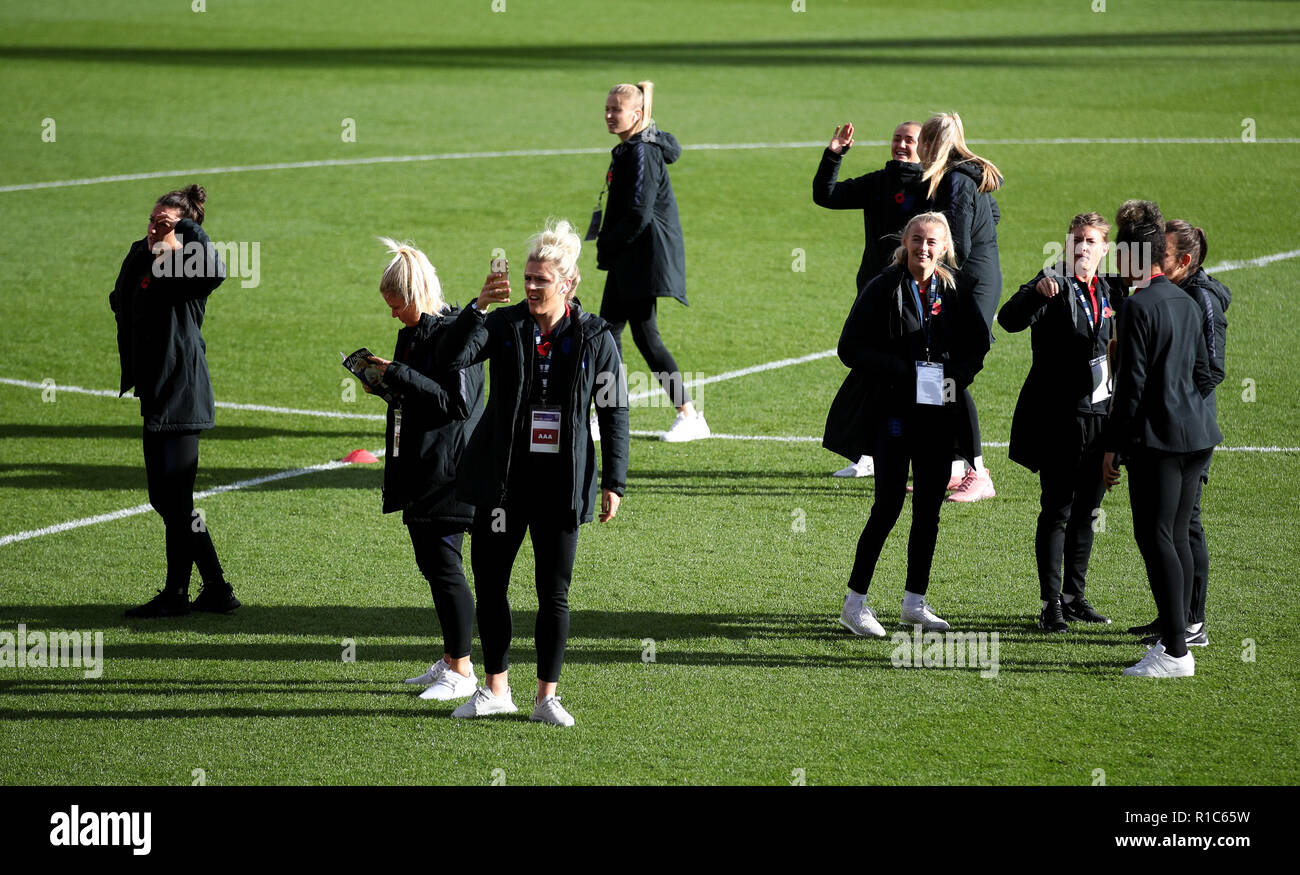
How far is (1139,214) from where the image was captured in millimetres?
7355

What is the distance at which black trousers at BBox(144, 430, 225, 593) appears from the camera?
8.16 metres

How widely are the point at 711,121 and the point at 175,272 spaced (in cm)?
1886

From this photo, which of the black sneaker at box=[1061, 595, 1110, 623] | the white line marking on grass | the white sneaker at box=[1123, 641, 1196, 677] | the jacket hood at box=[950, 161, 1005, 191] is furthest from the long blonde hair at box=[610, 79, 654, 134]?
the white sneaker at box=[1123, 641, 1196, 677]

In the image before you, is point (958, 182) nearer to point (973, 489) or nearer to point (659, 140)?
point (973, 489)

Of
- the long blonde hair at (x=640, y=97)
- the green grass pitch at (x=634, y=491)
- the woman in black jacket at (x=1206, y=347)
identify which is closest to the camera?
the green grass pitch at (x=634, y=491)

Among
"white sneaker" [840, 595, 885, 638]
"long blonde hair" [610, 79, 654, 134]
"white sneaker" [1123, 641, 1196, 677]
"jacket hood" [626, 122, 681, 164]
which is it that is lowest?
"white sneaker" [1123, 641, 1196, 677]

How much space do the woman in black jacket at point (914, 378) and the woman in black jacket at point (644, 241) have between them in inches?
135

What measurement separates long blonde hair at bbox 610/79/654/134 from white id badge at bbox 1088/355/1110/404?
392 centimetres

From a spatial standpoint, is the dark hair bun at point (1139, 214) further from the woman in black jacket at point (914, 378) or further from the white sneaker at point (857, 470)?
the white sneaker at point (857, 470)

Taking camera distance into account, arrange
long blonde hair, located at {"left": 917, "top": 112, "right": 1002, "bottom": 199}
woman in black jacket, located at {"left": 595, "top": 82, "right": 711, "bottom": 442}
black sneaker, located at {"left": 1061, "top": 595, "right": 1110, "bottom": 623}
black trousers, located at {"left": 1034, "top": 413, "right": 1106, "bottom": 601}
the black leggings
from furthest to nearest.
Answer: the black leggings, woman in black jacket, located at {"left": 595, "top": 82, "right": 711, "bottom": 442}, long blonde hair, located at {"left": 917, "top": 112, "right": 1002, "bottom": 199}, black sneaker, located at {"left": 1061, "top": 595, "right": 1110, "bottom": 623}, black trousers, located at {"left": 1034, "top": 413, "right": 1106, "bottom": 601}

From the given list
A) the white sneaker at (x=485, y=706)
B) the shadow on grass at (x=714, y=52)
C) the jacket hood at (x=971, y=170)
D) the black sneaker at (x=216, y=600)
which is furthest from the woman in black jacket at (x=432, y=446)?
the shadow on grass at (x=714, y=52)

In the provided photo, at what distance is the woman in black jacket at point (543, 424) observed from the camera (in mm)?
6473

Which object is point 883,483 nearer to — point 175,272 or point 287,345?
point 175,272

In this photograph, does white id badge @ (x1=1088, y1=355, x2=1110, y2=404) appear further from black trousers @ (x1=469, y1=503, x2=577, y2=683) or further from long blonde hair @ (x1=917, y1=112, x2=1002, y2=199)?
black trousers @ (x1=469, y1=503, x2=577, y2=683)
